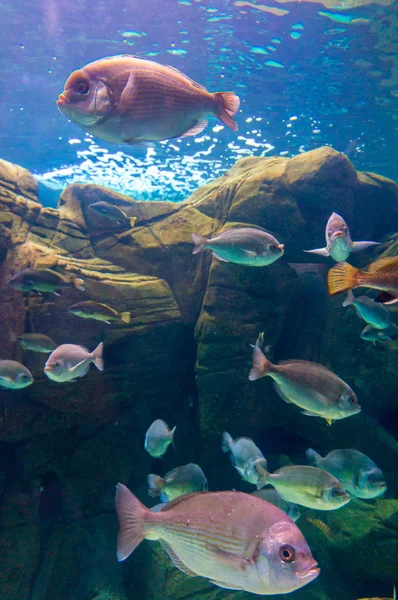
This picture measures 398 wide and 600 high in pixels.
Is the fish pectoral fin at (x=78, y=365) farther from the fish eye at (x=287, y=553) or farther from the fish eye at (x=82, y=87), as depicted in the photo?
the fish eye at (x=287, y=553)

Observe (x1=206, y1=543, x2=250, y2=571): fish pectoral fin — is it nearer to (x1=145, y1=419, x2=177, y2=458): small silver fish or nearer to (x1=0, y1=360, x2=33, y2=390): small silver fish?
(x1=145, y1=419, x2=177, y2=458): small silver fish

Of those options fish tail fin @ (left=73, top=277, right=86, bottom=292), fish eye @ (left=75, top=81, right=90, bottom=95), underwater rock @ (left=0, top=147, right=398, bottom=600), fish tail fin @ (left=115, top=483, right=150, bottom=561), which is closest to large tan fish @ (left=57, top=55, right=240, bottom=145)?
fish eye @ (left=75, top=81, right=90, bottom=95)

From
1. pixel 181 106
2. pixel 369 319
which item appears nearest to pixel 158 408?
pixel 369 319

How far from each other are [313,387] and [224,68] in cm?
1273

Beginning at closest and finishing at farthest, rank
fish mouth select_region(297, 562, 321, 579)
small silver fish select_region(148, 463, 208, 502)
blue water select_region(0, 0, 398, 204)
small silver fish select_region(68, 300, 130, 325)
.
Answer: fish mouth select_region(297, 562, 321, 579), small silver fish select_region(148, 463, 208, 502), small silver fish select_region(68, 300, 130, 325), blue water select_region(0, 0, 398, 204)

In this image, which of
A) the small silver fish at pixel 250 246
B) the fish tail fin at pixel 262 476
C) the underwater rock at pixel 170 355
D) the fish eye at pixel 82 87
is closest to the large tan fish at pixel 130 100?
the fish eye at pixel 82 87

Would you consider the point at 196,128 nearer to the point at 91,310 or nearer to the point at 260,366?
the point at 260,366

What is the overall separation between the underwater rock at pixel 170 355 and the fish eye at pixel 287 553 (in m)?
4.95

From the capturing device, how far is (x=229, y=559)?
188 centimetres

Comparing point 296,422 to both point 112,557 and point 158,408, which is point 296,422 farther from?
point 112,557

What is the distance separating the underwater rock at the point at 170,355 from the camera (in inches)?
232

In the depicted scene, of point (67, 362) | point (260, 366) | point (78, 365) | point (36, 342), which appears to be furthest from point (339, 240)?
point (36, 342)

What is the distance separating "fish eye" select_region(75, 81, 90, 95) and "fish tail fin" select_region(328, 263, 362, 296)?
231 cm

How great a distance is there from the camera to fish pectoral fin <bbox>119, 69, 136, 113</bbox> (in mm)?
2102
